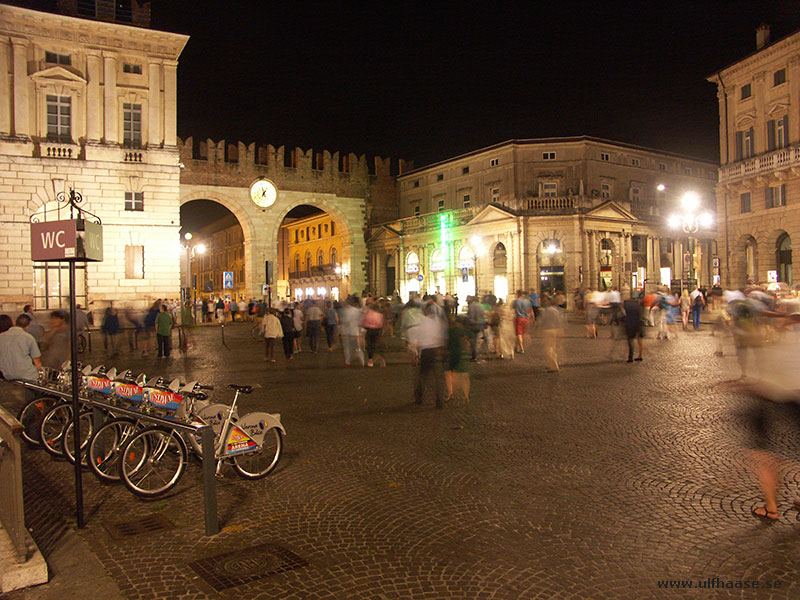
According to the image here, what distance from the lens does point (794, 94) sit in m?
32.8

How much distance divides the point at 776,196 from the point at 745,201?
2.47 m

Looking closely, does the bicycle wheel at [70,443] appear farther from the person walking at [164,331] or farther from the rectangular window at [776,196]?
the rectangular window at [776,196]

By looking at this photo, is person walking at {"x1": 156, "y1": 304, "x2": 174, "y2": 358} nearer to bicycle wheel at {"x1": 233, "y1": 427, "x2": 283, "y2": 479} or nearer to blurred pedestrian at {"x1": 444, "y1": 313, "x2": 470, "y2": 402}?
blurred pedestrian at {"x1": 444, "y1": 313, "x2": 470, "y2": 402}

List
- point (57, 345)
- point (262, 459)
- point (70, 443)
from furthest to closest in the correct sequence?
1. point (57, 345)
2. point (70, 443)
3. point (262, 459)

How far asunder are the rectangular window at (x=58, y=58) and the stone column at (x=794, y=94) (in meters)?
37.9

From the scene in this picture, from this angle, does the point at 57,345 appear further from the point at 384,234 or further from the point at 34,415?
the point at 384,234

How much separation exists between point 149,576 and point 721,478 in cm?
540

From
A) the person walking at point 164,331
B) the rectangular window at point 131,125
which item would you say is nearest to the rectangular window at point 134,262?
the rectangular window at point 131,125

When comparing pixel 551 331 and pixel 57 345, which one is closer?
pixel 57 345

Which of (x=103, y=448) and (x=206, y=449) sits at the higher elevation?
(x=206, y=449)

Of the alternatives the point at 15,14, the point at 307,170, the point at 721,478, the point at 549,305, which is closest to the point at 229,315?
the point at 307,170

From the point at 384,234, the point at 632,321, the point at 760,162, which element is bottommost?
the point at 632,321

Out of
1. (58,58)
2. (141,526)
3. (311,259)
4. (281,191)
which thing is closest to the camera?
(141,526)

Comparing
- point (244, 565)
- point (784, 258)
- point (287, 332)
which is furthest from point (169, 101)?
point (784, 258)
